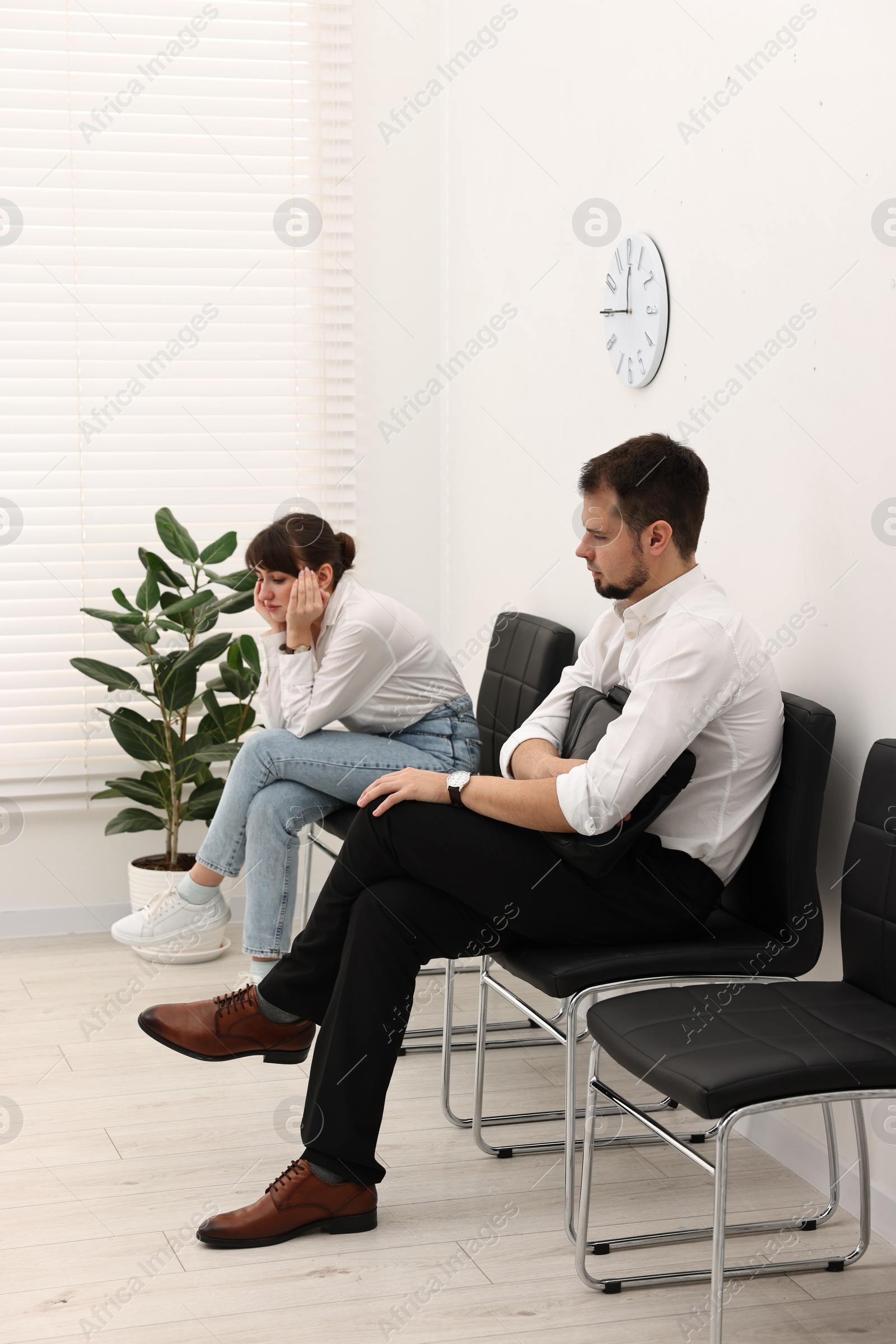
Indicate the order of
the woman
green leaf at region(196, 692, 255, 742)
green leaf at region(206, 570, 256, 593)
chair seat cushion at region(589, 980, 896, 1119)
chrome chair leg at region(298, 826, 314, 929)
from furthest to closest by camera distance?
green leaf at region(196, 692, 255, 742)
green leaf at region(206, 570, 256, 593)
chrome chair leg at region(298, 826, 314, 929)
the woman
chair seat cushion at region(589, 980, 896, 1119)

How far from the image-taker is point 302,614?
2854mm

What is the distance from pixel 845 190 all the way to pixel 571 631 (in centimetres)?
119

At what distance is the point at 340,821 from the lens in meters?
2.85

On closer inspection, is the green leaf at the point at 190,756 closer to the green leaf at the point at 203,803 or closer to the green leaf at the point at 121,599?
the green leaf at the point at 203,803

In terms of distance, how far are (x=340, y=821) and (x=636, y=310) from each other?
4.16ft

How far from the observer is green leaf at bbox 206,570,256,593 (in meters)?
3.59

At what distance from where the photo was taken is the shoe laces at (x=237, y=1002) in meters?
2.38

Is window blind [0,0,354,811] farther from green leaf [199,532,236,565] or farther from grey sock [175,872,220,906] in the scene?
Answer: grey sock [175,872,220,906]

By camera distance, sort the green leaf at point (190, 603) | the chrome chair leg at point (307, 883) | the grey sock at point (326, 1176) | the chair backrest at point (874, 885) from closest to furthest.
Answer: the chair backrest at point (874, 885) → the grey sock at point (326, 1176) → the chrome chair leg at point (307, 883) → the green leaf at point (190, 603)

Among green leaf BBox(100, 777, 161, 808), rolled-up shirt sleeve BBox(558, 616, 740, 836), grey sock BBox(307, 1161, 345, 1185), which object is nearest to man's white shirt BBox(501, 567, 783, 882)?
rolled-up shirt sleeve BBox(558, 616, 740, 836)

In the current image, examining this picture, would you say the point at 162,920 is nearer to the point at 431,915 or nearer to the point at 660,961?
the point at 431,915

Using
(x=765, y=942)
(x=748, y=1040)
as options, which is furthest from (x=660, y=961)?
(x=748, y=1040)

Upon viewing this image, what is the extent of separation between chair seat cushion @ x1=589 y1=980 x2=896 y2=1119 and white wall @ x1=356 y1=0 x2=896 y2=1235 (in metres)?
0.39

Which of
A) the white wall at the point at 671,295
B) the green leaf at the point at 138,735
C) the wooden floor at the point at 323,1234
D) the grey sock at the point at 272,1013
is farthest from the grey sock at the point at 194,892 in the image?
the white wall at the point at 671,295
